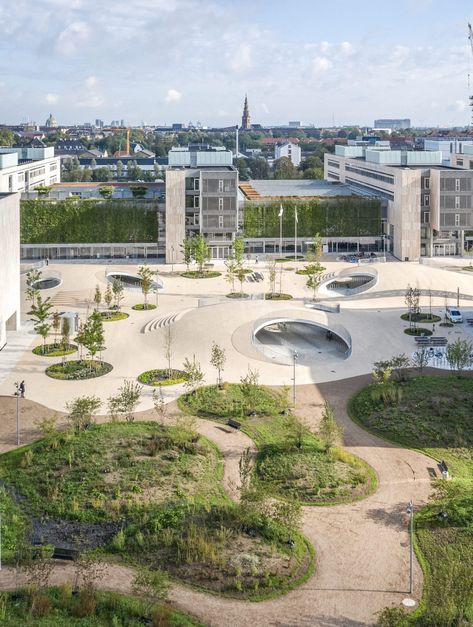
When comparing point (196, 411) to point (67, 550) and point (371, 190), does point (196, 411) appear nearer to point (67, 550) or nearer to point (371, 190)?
point (67, 550)

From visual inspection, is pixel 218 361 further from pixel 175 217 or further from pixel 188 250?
pixel 175 217

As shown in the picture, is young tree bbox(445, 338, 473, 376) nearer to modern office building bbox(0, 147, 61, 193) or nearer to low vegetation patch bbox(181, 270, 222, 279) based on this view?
low vegetation patch bbox(181, 270, 222, 279)

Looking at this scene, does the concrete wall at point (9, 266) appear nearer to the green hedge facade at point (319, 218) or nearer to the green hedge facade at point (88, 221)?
the green hedge facade at point (88, 221)

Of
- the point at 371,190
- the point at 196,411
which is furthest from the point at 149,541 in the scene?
the point at 371,190

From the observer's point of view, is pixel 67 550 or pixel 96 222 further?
pixel 96 222

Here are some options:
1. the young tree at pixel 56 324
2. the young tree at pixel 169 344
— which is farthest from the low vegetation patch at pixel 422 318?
the young tree at pixel 56 324

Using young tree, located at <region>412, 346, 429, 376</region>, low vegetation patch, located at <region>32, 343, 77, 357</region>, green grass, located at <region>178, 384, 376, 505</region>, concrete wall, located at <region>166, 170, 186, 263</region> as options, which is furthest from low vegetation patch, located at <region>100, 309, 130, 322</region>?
young tree, located at <region>412, 346, 429, 376</region>

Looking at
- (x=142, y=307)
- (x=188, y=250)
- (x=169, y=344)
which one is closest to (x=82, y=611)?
(x=169, y=344)
